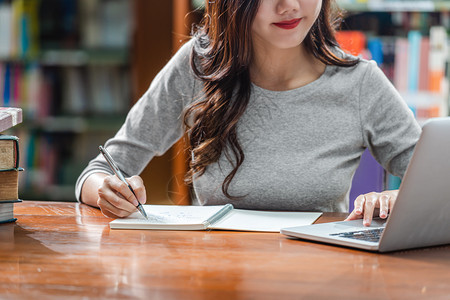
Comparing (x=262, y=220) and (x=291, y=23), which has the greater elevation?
(x=291, y=23)

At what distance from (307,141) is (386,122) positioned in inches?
7.3

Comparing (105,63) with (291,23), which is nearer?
(291,23)

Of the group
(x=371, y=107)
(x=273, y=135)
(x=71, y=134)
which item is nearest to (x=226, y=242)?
(x=273, y=135)

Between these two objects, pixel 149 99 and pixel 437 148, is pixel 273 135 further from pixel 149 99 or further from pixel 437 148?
pixel 437 148

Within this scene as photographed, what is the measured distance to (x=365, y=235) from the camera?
3.16 ft

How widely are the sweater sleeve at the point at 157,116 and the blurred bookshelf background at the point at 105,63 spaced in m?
1.11

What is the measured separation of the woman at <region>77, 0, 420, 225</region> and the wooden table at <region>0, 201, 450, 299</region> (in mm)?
351

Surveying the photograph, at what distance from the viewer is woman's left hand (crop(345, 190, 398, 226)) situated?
3.47 feet

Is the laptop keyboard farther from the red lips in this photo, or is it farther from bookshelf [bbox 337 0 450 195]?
bookshelf [bbox 337 0 450 195]

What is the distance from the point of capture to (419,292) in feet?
2.37

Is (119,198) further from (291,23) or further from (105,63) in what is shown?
(105,63)

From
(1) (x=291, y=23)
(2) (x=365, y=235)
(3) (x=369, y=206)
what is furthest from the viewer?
(1) (x=291, y=23)

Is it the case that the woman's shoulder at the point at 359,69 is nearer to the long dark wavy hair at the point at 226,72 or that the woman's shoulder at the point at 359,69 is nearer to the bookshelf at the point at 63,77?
the long dark wavy hair at the point at 226,72

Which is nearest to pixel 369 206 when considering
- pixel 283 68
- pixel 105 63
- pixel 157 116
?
pixel 283 68
